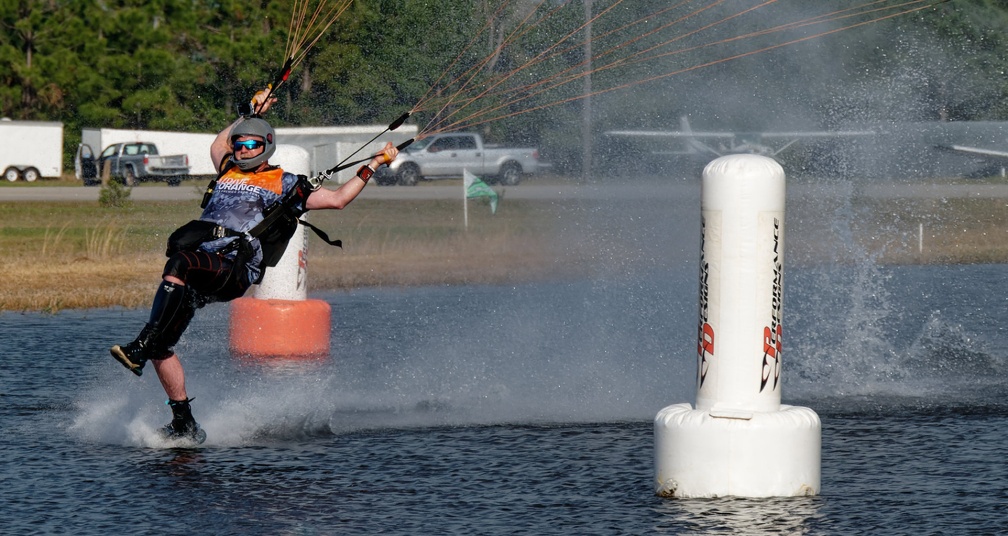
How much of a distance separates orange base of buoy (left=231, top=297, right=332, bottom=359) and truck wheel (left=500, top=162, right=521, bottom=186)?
2942 centimetres

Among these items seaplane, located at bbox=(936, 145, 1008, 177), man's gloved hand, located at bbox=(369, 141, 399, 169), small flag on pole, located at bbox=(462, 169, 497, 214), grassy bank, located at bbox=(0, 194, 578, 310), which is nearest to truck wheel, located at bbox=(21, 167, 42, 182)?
grassy bank, located at bbox=(0, 194, 578, 310)

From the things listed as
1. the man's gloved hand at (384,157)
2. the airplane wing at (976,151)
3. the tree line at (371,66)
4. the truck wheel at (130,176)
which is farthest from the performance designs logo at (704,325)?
the truck wheel at (130,176)

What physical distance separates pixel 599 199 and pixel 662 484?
74.7ft

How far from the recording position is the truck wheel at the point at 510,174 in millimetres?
42375

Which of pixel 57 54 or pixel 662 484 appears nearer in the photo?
pixel 662 484

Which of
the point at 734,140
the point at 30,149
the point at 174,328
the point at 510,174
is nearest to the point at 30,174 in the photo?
the point at 30,149

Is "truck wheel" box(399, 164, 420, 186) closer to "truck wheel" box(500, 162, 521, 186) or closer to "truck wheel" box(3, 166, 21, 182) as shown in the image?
"truck wheel" box(500, 162, 521, 186)

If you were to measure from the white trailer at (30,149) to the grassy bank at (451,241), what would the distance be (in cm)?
1438

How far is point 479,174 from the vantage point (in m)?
44.3

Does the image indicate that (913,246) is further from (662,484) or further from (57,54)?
(57,54)

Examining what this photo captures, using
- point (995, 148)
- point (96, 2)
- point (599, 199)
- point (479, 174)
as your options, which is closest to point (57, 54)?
point (96, 2)

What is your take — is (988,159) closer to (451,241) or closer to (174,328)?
(451,241)

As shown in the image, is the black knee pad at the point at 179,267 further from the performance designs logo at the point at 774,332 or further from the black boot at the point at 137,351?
the performance designs logo at the point at 774,332

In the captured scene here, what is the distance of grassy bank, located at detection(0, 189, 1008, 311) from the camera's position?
753 inches
